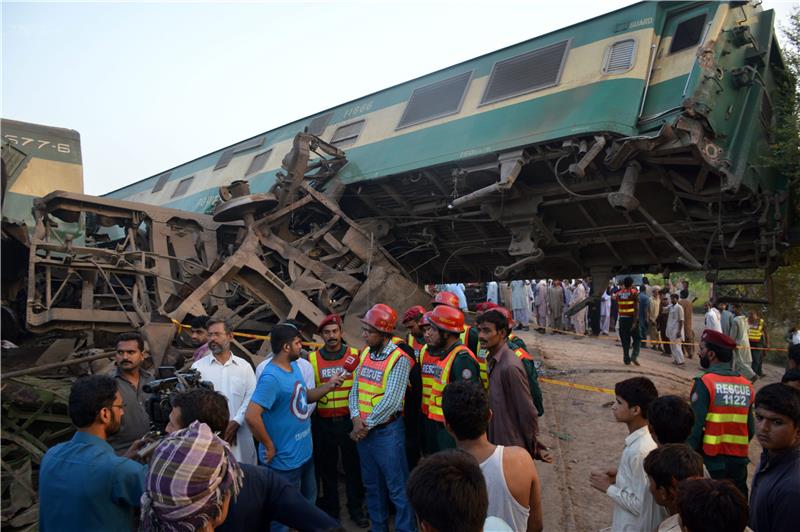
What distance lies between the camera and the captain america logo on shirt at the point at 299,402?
338cm

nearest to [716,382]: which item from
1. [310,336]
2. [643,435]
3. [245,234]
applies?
[643,435]

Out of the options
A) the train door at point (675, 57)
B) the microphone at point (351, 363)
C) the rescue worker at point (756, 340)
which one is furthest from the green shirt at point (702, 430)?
the rescue worker at point (756, 340)

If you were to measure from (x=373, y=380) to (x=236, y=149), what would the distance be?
10125 millimetres

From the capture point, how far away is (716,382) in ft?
11.0

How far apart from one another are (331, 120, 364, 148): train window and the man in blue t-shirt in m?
5.84

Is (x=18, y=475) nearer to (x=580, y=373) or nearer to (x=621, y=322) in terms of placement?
(x=580, y=373)

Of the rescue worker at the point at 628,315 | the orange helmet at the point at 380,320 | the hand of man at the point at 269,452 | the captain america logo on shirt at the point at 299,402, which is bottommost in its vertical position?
the hand of man at the point at 269,452

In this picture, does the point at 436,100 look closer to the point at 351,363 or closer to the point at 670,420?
the point at 351,363

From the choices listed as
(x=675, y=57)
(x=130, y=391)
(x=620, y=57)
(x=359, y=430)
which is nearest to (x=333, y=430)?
(x=359, y=430)

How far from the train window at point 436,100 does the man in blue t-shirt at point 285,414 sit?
16.3 ft

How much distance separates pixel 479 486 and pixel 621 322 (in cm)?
822

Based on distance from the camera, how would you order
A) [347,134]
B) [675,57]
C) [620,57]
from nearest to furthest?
1. [675,57]
2. [620,57]
3. [347,134]

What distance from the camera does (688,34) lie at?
5621mm

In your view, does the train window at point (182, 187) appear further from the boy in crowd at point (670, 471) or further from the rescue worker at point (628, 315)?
the boy in crowd at point (670, 471)
